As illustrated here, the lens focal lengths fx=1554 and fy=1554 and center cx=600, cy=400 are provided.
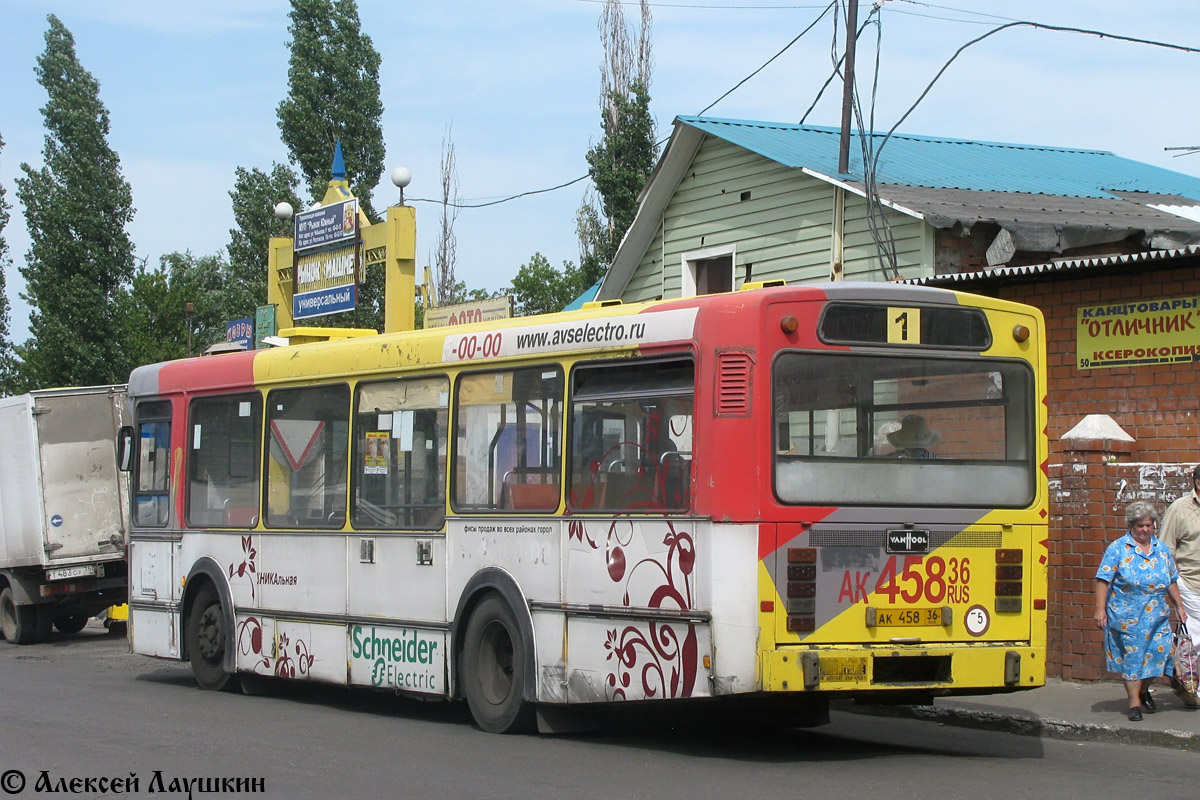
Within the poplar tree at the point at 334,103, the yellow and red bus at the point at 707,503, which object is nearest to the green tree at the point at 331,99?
the poplar tree at the point at 334,103

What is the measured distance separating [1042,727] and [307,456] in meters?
5.98

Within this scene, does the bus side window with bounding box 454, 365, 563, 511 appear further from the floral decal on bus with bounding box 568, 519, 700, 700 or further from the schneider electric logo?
the schneider electric logo

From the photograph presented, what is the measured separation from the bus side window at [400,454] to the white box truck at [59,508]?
889 cm

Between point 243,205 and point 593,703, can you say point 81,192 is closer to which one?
point 243,205

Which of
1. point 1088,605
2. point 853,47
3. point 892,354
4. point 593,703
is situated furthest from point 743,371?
point 853,47

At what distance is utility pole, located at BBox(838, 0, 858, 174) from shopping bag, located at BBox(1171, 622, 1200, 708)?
1071cm

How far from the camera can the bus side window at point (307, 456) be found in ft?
39.9

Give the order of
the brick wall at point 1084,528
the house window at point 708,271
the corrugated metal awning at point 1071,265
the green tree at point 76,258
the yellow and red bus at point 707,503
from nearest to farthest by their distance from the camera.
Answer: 1. the yellow and red bus at point 707,503
2. the corrugated metal awning at point 1071,265
3. the brick wall at point 1084,528
4. the house window at point 708,271
5. the green tree at point 76,258

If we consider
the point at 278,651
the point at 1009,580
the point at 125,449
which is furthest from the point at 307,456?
the point at 1009,580

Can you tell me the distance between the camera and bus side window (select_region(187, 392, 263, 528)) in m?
13.2

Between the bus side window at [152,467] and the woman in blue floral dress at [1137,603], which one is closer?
the woman in blue floral dress at [1137,603]

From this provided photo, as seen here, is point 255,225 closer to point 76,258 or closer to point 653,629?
point 76,258

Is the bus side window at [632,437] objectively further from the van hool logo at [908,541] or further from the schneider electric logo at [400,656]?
the schneider electric logo at [400,656]

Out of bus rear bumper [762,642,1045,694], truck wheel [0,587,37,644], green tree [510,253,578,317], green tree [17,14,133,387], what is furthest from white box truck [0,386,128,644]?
green tree [510,253,578,317]
